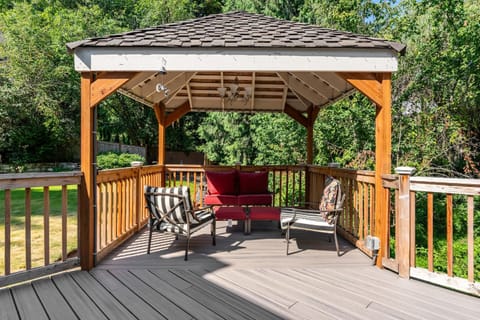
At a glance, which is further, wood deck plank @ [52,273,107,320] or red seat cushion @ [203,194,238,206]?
red seat cushion @ [203,194,238,206]

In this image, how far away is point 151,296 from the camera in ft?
9.05

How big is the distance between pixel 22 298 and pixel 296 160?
947 centimetres

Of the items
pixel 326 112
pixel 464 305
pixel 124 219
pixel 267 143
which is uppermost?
pixel 326 112

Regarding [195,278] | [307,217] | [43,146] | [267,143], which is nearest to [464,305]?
[307,217]

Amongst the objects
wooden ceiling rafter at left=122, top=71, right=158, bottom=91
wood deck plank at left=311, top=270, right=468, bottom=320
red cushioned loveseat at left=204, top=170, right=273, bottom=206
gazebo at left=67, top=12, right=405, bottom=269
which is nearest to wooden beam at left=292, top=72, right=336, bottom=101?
gazebo at left=67, top=12, right=405, bottom=269

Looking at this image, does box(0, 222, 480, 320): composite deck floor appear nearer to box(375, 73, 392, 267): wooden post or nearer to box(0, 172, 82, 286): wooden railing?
box(0, 172, 82, 286): wooden railing

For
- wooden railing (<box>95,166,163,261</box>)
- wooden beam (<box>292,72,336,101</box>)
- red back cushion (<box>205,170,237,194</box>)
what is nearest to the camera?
wooden railing (<box>95,166,163,261</box>)

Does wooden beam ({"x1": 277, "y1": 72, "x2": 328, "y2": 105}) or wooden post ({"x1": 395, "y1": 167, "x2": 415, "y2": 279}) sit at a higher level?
wooden beam ({"x1": 277, "y1": 72, "x2": 328, "y2": 105})

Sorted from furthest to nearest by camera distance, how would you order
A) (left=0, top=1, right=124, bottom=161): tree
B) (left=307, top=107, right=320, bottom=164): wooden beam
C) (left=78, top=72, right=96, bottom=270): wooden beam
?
1. (left=0, top=1, right=124, bottom=161): tree
2. (left=307, top=107, right=320, bottom=164): wooden beam
3. (left=78, top=72, right=96, bottom=270): wooden beam

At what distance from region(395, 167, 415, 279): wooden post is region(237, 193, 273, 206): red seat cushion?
2980 mm

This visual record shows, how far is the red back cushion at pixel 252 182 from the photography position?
607 centimetres

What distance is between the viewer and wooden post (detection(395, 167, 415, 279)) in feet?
10.4

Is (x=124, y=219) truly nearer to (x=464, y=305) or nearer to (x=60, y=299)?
(x=60, y=299)

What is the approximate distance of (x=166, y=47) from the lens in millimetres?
3547
